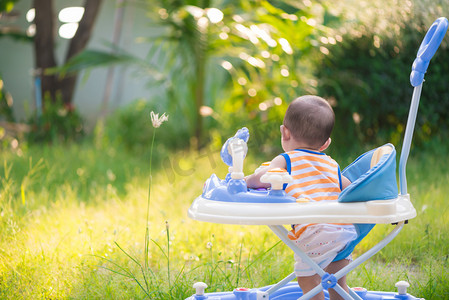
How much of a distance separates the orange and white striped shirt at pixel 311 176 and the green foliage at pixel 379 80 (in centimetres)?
273

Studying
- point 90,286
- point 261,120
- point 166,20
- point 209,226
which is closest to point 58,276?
point 90,286

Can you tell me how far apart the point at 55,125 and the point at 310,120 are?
4555 millimetres

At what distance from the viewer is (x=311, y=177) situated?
1823 mm

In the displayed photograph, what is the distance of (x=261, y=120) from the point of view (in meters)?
4.84

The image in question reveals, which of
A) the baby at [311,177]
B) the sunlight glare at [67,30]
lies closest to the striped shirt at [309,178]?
the baby at [311,177]

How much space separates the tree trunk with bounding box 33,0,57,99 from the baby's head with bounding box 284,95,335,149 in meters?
5.13

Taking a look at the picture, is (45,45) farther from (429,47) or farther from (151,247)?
(429,47)

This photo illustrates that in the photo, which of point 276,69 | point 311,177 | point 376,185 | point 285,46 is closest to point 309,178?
point 311,177

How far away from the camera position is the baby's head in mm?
1815

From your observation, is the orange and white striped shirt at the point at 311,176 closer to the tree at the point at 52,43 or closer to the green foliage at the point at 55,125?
the green foliage at the point at 55,125

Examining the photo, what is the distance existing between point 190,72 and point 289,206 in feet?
12.4

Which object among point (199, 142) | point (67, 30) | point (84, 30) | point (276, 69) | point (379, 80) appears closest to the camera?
point (379, 80)

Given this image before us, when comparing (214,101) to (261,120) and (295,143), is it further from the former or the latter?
(295,143)

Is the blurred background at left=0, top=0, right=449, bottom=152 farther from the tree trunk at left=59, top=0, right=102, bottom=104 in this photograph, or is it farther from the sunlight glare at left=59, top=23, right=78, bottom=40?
the sunlight glare at left=59, top=23, right=78, bottom=40
